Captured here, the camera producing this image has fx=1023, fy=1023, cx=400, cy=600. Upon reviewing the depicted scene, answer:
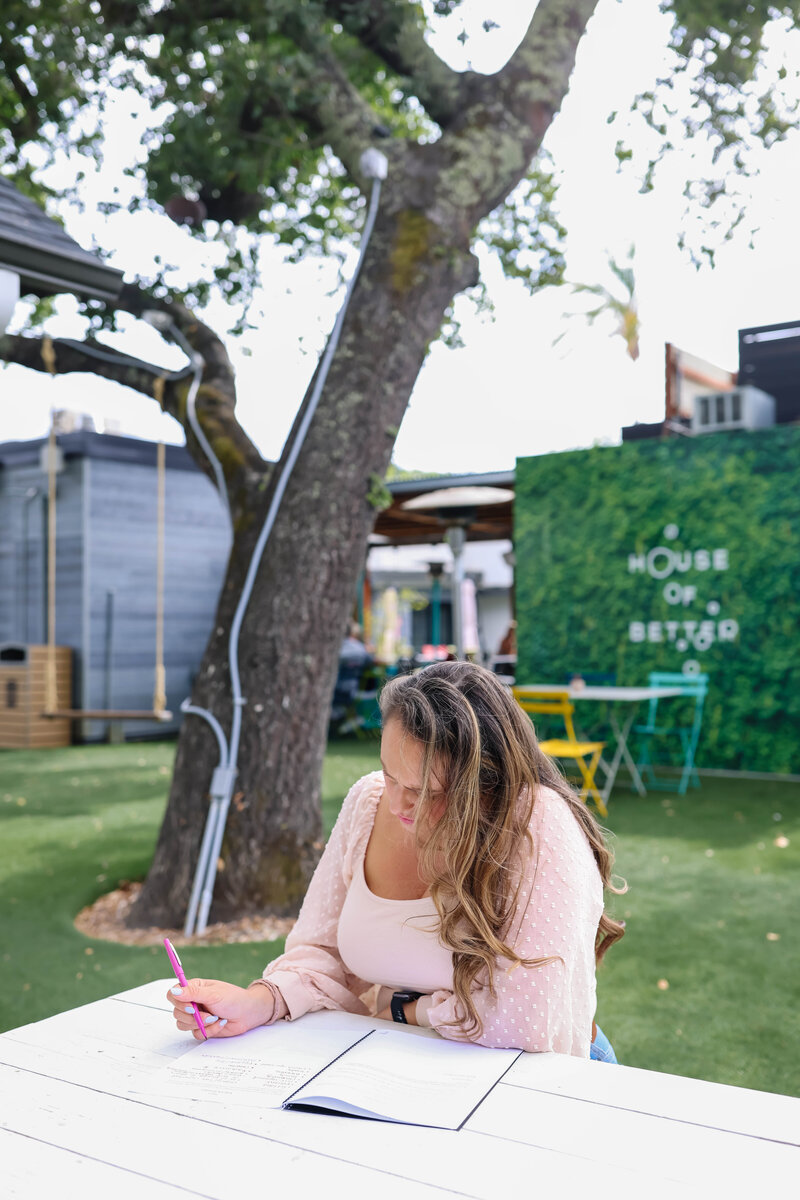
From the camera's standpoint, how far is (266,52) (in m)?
5.16

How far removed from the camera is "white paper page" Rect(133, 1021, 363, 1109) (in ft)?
3.95

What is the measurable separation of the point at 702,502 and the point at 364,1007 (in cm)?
734

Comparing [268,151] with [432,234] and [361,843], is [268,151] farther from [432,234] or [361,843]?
[361,843]

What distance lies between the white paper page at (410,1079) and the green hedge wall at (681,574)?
23.7 ft

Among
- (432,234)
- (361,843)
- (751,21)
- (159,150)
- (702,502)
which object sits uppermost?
(751,21)

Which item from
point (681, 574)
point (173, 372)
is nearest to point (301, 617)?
point (173, 372)

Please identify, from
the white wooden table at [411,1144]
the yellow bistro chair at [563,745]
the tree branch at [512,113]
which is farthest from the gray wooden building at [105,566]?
the white wooden table at [411,1144]

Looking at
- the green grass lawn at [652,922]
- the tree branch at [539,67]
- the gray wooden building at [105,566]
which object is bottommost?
the green grass lawn at [652,922]

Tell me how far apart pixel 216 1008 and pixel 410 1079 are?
32 cm

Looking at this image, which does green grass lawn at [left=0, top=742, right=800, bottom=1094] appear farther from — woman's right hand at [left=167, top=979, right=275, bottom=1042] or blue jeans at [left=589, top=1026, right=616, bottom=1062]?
woman's right hand at [left=167, top=979, right=275, bottom=1042]

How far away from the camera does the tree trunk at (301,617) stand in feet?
13.3

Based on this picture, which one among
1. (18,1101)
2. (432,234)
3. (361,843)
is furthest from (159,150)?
(18,1101)

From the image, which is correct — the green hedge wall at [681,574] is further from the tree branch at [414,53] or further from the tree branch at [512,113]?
the tree branch at [414,53]

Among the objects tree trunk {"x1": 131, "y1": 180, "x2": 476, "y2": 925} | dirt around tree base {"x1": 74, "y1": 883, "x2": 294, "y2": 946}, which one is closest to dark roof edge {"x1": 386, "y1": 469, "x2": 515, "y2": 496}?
tree trunk {"x1": 131, "y1": 180, "x2": 476, "y2": 925}
